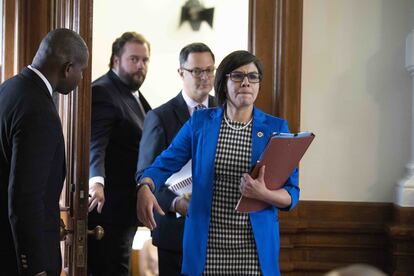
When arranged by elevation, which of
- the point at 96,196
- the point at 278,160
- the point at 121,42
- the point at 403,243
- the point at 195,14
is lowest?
the point at 403,243

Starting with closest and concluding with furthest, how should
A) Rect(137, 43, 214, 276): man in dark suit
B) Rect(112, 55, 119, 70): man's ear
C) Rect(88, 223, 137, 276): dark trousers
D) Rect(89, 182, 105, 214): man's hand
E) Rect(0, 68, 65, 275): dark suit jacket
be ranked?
Rect(0, 68, 65, 275): dark suit jacket → Rect(137, 43, 214, 276): man in dark suit → Rect(89, 182, 105, 214): man's hand → Rect(88, 223, 137, 276): dark trousers → Rect(112, 55, 119, 70): man's ear

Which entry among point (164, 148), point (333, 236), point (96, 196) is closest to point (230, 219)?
point (164, 148)

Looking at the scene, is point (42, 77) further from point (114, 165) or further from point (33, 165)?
point (114, 165)

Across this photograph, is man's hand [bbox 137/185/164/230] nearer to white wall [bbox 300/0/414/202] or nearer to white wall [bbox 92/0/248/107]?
white wall [bbox 300/0/414/202]

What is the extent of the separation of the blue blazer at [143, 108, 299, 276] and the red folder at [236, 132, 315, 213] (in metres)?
0.05

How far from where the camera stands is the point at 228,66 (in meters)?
2.21

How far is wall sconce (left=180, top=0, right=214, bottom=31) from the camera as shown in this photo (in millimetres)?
4555

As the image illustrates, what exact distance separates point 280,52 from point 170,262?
3.51 ft

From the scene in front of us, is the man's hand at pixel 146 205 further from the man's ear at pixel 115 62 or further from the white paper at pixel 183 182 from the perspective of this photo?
the man's ear at pixel 115 62

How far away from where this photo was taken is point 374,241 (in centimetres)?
298

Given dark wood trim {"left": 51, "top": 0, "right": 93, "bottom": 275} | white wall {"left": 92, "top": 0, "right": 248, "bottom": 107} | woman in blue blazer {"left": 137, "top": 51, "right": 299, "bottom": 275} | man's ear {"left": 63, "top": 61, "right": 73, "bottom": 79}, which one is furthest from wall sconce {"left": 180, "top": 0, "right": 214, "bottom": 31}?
man's ear {"left": 63, "top": 61, "right": 73, "bottom": 79}

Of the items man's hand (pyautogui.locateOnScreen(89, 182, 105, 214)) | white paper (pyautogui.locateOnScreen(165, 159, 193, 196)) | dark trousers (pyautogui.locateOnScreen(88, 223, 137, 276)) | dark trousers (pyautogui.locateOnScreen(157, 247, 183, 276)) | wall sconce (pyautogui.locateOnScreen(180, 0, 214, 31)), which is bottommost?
dark trousers (pyautogui.locateOnScreen(88, 223, 137, 276))

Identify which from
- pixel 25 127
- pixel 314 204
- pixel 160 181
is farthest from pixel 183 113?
pixel 25 127

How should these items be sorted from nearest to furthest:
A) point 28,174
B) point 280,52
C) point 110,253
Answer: point 28,174 < point 280,52 < point 110,253
